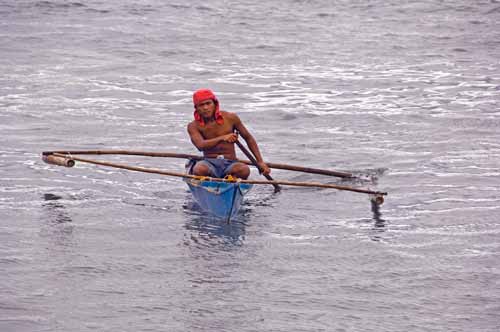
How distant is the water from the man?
60cm

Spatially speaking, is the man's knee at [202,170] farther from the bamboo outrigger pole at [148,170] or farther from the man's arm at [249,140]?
the man's arm at [249,140]

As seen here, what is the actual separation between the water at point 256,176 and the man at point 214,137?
1.97ft

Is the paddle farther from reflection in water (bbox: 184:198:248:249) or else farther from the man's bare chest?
reflection in water (bbox: 184:198:248:249)

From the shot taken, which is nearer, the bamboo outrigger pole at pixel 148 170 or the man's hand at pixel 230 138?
the man's hand at pixel 230 138

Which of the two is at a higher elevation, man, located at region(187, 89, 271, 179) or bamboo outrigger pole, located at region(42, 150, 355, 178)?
man, located at region(187, 89, 271, 179)

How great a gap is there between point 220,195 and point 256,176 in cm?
315

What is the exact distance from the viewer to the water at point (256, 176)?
30.3 ft

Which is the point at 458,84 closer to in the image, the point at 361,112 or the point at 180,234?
the point at 361,112

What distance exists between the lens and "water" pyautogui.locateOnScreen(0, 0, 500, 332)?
924 cm

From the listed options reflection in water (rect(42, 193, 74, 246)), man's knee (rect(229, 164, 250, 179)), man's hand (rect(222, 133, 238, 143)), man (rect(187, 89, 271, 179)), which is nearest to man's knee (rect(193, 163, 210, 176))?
man (rect(187, 89, 271, 179))

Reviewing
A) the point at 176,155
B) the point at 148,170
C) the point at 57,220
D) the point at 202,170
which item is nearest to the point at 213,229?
the point at 202,170

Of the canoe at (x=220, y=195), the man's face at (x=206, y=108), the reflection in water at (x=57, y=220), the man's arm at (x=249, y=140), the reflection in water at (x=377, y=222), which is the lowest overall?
the reflection in water at (x=57, y=220)

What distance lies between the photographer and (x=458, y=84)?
21641 millimetres

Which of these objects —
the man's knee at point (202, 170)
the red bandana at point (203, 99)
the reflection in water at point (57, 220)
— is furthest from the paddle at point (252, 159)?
the reflection in water at point (57, 220)
